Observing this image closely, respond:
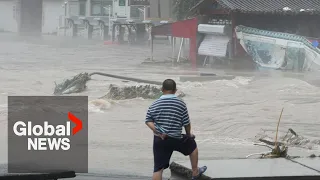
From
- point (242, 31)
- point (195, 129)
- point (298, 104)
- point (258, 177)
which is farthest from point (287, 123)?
point (242, 31)

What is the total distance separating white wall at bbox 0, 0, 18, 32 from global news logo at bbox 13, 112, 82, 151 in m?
80.1

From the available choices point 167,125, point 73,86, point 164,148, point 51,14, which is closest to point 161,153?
point 164,148

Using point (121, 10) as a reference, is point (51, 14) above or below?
below

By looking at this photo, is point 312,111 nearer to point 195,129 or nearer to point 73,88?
point 195,129

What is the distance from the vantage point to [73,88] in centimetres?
2033

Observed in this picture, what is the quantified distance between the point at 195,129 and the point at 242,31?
1910cm

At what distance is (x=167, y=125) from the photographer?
5.80 m

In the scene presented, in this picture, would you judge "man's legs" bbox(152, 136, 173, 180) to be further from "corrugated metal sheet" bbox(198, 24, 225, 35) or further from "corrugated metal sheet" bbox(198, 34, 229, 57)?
"corrugated metal sheet" bbox(198, 34, 229, 57)

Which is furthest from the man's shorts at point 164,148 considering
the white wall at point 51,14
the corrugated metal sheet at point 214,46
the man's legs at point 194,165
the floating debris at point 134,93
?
the white wall at point 51,14

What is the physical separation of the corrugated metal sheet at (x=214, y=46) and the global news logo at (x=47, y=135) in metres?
21.0

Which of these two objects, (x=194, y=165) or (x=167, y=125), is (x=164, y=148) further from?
(x=194, y=165)

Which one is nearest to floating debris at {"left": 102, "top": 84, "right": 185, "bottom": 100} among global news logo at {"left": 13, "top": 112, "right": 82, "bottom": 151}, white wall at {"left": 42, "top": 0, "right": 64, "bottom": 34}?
global news logo at {"left": 13, "top": 112, "right": 82, "bottom": 151}

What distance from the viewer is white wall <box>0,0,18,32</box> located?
89.8m

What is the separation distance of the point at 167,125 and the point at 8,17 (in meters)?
91.9
